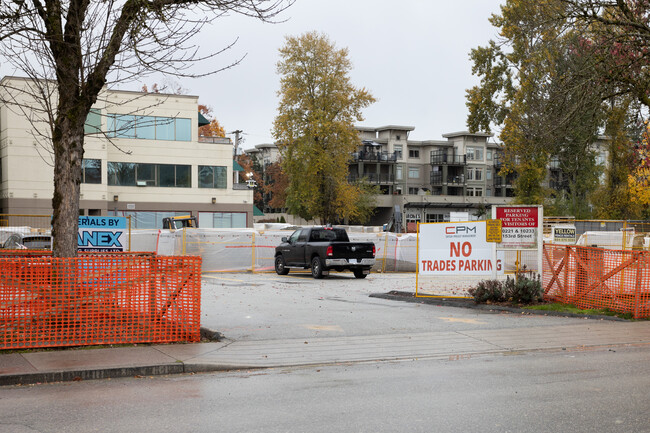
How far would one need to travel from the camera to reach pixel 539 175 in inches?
1874

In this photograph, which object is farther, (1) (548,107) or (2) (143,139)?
(2) (143,139)

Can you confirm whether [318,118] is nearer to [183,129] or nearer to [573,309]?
[183,129]

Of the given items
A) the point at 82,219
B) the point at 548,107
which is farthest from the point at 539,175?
the point at 82,219

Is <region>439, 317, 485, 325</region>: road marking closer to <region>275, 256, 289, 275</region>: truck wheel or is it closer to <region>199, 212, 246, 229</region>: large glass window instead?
<region>275, 256, 289, 275</region>: truck wheel

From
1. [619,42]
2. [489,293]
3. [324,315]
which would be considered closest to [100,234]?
[324,315]

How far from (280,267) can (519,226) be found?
13897 millimetres

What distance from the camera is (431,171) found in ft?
332

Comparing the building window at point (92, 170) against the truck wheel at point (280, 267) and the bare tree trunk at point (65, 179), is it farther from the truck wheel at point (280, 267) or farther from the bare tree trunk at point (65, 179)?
the bare tree trunk at point (65, 179)

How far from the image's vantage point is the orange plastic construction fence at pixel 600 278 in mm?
13570

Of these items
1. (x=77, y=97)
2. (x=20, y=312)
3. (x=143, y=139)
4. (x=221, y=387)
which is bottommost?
(x=221, y=387)

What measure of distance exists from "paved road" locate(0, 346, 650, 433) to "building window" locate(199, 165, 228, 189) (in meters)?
45.2

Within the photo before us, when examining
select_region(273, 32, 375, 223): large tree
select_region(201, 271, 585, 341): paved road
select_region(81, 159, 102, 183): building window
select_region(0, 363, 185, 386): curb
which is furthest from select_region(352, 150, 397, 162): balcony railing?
select_region(0, 363, 185, 386): curb

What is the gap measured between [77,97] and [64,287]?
2.93 m

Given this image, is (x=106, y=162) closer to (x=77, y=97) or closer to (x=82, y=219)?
(x=82, y=219)
